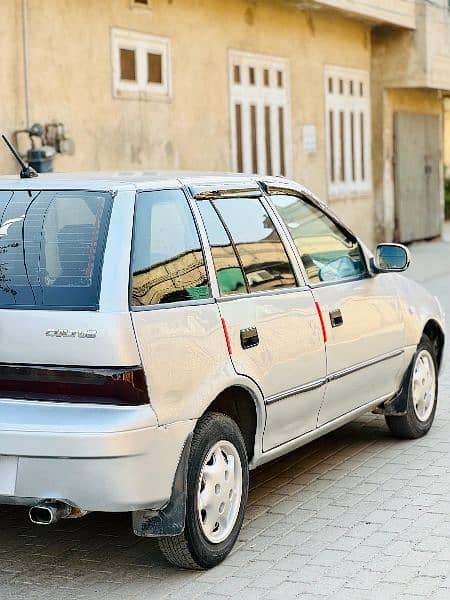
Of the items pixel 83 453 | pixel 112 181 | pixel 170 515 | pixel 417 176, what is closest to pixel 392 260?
pixel 112 181

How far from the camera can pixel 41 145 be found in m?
13.3

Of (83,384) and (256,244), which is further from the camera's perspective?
(256,244)

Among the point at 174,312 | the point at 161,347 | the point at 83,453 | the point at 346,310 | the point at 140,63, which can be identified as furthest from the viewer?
the point at 140,63

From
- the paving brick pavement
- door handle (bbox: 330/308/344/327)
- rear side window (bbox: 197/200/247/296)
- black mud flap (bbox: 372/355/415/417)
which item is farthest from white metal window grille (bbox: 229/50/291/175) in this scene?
rear side window (bbox: 197/200/247/296)

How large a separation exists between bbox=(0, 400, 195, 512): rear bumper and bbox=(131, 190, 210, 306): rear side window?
0.51 metres

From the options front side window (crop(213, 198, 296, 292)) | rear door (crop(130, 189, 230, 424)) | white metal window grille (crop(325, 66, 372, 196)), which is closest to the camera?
→ rear door (crop(130, 189, 230, 424))

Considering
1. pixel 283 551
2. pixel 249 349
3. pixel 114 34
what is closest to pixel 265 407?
pixel 249 349

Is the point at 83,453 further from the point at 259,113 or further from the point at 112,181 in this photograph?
the point at 259,113

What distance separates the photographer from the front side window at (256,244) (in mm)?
5922

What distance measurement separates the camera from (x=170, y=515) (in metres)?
5.04

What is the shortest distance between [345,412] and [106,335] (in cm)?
222

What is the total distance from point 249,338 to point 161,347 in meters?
0.73

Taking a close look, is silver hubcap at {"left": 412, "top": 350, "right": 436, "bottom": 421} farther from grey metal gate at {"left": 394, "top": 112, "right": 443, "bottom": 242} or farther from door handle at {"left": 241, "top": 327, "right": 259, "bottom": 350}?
grey metal gate at {"left": 394, "top": 112, "right": 443, "bottom": 242}

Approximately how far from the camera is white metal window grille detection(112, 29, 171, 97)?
14.8 m
